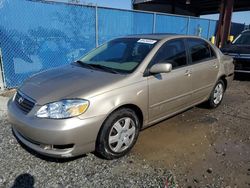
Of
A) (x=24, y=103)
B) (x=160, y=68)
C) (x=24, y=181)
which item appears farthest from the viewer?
(x=160, y=68)

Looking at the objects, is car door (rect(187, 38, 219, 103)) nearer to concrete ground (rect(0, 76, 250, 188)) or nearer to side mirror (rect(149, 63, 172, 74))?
concrete ground (rect(0, 76, 250, 188))

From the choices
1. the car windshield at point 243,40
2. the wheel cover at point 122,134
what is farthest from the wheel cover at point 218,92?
the car windshield at point 243,40

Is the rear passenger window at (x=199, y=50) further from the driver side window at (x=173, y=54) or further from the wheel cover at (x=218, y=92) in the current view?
the wheel cover at (x=218, y=92)

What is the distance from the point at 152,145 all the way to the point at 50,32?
15.9 feet

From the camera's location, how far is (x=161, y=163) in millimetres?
3121

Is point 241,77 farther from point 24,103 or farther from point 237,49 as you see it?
point 24,103

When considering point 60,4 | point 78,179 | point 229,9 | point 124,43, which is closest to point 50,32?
point 60,4

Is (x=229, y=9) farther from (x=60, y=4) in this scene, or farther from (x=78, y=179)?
(x=78, y=179)

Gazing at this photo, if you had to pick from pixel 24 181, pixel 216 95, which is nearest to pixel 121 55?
pixel 24 181

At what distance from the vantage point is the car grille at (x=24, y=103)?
290 cm

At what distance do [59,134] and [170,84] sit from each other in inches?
75.0

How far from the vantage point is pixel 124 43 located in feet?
13.2

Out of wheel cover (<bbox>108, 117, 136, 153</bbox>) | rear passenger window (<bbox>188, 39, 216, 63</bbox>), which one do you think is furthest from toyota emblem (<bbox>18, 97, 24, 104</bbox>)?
rear passenger window (<bbox>188, 39, 216, 63</bbox>)

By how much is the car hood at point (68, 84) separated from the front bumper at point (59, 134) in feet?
0.91
